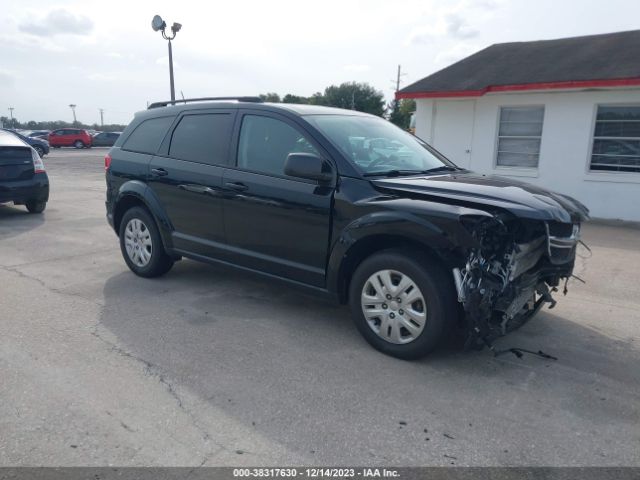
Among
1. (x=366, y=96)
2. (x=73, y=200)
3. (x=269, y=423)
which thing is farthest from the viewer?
(x=366, y=96)

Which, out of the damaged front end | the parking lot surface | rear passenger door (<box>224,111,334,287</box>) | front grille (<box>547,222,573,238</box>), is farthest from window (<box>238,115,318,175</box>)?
front grille (<box>547,222,573,238</box>)

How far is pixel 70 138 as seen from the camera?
41938 mm

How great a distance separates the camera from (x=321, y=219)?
421 centimetres

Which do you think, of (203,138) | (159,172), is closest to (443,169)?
(203,138)

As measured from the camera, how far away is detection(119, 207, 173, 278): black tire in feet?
18.5

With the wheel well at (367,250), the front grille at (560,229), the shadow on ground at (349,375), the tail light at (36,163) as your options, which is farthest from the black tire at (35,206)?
the front grille at (560,229)

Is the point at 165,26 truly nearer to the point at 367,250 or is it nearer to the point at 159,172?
the point at 159,172

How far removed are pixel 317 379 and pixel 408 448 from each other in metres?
0.92

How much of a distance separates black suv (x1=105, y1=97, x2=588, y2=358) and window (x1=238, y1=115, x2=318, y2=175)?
0.01m

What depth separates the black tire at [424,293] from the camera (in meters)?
3.59

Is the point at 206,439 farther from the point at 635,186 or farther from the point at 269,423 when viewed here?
the point at 635,186

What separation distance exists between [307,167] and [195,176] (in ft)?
5.10

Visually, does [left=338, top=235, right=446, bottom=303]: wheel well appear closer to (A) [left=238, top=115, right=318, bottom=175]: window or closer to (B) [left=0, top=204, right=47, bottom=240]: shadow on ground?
(A) [left=238, top=115, right=318, bottom=175]: window

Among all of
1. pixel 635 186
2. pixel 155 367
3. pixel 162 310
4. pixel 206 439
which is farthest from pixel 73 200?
pixel 635 186
